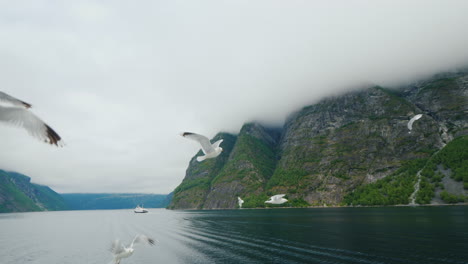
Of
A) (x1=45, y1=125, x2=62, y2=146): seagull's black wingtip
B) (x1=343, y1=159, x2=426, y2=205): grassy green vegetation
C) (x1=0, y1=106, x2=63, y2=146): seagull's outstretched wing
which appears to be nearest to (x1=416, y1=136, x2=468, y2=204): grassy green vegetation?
(x1=343, y1=159, x2=426, y2=205): grassy green vegetation

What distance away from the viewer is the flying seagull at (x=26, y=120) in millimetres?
9758

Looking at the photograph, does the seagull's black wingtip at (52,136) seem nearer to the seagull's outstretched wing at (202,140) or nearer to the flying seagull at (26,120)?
the flying seagull at (26,120)

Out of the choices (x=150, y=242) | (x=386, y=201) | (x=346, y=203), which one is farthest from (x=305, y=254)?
(x=346, y=203)

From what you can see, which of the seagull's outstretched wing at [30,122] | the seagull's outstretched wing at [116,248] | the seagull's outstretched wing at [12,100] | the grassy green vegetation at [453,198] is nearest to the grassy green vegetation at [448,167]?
the grassy green vegetation at [453,198]

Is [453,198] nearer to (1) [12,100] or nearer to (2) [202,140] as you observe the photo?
(2) [202,140]

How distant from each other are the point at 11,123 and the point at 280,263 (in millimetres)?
30671

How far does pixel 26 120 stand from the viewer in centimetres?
1012

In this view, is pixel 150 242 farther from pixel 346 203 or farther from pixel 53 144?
pixel 346 203

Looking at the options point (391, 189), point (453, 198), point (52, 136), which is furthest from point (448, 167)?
point (52, 136)

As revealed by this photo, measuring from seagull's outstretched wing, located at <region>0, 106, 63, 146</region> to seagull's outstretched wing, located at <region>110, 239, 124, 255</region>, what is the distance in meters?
14.8

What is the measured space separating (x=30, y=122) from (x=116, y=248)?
16.2 metres

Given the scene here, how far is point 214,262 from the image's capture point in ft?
116

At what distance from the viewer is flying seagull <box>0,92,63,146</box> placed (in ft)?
32.0

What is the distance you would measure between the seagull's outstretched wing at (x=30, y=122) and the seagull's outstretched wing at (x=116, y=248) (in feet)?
48.6
